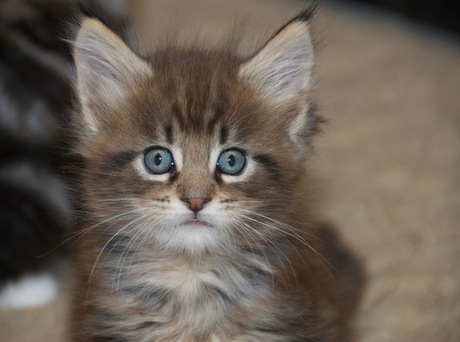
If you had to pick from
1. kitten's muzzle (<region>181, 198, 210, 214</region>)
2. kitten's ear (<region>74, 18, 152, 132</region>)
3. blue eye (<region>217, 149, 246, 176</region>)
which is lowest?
kitten's muzzle (<region>181, 198, 210, 214</region>)

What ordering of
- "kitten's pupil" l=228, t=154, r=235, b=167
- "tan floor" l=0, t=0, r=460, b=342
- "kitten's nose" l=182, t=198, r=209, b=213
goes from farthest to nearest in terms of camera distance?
"tan floor" l=0, t=0, r=460, b=342 < "kitten's pupil" l=228, t=154, r=235, b=167 < "kitten's nose" l=182, t=198, r=209, b=213

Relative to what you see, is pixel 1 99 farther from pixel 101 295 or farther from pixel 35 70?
pixel 101 295

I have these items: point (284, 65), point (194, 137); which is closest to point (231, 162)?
point (194, 137)

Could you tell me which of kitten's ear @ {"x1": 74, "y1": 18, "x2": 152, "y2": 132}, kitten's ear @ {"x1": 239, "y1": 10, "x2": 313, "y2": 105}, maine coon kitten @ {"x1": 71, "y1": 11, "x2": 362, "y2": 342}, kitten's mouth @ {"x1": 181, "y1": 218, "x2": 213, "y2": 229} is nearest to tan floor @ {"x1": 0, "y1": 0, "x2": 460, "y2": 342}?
kitten's ear @ {"x1": 239, "y1": 10, "x2": 313, "y2": 105}

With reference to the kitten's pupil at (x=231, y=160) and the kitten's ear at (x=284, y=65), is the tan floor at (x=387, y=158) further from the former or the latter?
the kitten's pupil at (x=231, y=160)

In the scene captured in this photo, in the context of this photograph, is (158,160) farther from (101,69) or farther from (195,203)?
(101,69)

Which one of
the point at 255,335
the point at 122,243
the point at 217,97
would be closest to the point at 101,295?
the point at 122,243

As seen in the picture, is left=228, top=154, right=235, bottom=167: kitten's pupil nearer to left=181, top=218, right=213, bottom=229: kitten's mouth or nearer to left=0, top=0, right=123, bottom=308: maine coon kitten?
left=181, top=218, right=213, bottom=229: kitten's mouth
